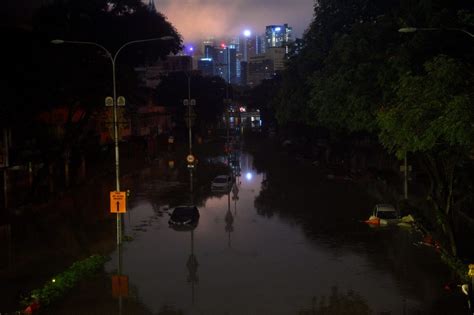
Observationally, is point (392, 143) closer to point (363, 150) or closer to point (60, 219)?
point (60, 219)

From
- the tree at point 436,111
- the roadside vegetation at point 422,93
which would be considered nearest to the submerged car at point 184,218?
the roadside vegetation at point 422,93

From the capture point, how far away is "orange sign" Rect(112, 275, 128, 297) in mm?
23409

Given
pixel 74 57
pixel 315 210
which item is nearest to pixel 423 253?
pixel 315 210

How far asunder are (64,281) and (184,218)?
13.9m

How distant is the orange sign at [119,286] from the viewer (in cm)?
2341

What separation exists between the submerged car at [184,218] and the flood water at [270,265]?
2.25 feet

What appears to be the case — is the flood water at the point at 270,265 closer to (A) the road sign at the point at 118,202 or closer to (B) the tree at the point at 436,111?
(A) the road sign at the point at 118,202

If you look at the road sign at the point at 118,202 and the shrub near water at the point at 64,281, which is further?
the road sign at the point at 118,202

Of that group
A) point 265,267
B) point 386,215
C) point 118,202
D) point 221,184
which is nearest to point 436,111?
point 265,267

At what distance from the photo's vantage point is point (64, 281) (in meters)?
24.2

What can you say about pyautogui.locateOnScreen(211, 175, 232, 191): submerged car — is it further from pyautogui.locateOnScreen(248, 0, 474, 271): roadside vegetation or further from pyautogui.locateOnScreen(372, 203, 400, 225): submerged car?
pyautogui.locateOnScreen(372, 203, 400, 225): submerged car

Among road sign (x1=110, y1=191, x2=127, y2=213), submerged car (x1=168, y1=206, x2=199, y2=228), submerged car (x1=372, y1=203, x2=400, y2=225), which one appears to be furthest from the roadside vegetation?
road sign (x1=110, y1=191, x2=127, y2=213)

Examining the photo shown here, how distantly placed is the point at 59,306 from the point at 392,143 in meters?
15.4

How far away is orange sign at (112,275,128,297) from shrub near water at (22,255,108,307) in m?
1.50
